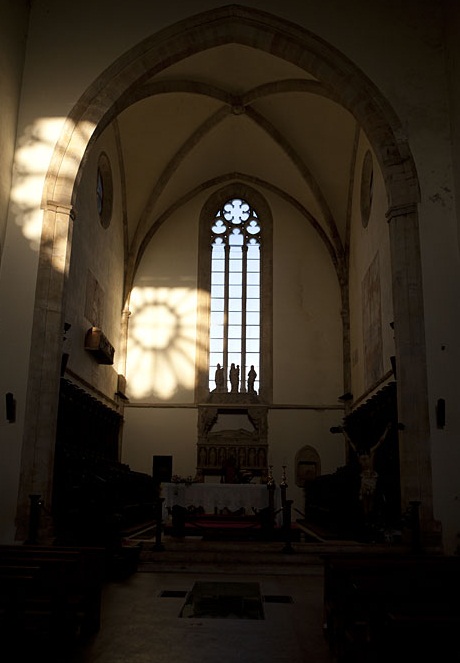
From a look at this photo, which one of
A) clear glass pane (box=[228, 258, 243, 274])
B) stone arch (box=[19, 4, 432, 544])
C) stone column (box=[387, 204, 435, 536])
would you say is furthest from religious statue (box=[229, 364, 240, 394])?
stone column (box=[387, 204, 435, 536])

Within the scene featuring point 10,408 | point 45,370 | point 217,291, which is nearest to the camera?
point 10,408

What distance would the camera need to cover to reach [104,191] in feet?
57.8

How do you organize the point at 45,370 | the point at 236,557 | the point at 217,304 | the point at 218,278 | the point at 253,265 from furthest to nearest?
the point at 253,265, the point at 218,278, the point at 217,304, the point at 45,370, the point at 236,557

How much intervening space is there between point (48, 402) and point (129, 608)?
4690 mm

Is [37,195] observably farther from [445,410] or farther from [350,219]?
[350,219]

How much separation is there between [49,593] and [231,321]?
16739 millimetres

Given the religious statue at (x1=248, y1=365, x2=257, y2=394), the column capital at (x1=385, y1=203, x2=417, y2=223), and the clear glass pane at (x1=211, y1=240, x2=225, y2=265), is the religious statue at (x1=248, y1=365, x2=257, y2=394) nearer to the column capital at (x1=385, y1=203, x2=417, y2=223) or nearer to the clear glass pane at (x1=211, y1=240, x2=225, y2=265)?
the clear glass pane at (x1=211, y1=240, x2=225, y2=265)

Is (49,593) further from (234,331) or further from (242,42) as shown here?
(234,331)

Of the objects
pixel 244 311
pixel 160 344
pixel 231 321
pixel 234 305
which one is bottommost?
pixel 160 344

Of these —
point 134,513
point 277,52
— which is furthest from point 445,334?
point 134,513

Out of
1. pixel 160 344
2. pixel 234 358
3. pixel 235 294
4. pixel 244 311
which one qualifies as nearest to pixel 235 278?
pixel 235 294

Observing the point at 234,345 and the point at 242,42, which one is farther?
the point at 234,345

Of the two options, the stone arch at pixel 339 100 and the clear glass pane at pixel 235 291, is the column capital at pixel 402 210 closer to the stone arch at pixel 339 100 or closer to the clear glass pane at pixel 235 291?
the stone arch at pixel 339 100

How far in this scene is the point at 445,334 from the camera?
10.5 m
